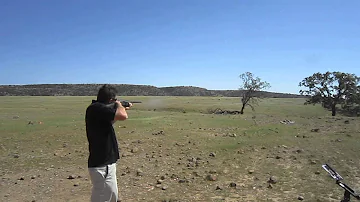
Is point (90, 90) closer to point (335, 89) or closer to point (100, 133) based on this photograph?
point (335, 89)

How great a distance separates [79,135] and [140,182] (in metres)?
8.82

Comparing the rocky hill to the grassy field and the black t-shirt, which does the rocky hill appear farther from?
the black t-shirt

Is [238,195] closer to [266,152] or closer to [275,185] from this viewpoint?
[275,185]

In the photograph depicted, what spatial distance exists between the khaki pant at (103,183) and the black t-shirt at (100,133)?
0.31ft

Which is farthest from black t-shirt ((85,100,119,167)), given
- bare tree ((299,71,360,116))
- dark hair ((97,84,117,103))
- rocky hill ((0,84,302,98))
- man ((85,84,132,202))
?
rocky hill ((0,84,302,98))

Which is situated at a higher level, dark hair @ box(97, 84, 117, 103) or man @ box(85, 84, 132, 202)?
dark hair @ box(97, 84, 117, 103)

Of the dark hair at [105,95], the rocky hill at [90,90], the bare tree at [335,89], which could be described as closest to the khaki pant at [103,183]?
the dark hair at [105,95]

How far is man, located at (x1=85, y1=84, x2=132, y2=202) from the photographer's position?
15.7 feet

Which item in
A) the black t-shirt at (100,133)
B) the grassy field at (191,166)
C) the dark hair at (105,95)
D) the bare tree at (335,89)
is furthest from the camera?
the bare tree at (335,89)

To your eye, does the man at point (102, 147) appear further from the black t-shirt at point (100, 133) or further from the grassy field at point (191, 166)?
the grassy field at point (191, 166)

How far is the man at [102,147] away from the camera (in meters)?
4.79

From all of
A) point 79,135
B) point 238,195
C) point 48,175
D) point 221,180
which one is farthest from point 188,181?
point 79,135

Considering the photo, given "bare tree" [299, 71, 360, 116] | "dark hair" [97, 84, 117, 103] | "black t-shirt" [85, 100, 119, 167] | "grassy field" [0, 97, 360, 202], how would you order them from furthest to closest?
1. "bare tree" [299, 71, 360, 116]
2. "grassy field" [0, 97, 360, 202]
3. "dark hair" [97, 84, 117, 103]
4. "black t-shirt" [85, 100, 119, 167]

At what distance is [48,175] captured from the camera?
31.2ft
